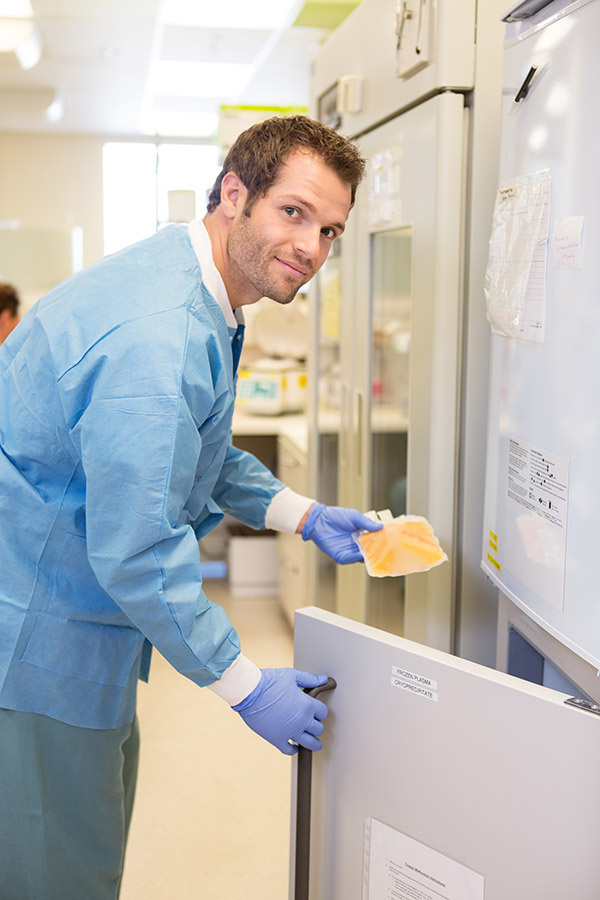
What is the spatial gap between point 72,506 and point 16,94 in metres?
6.59

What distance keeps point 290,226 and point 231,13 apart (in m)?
4.15

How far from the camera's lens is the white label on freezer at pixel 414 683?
1.13m

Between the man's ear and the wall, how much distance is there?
7.78m

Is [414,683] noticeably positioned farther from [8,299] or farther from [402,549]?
[8,299]

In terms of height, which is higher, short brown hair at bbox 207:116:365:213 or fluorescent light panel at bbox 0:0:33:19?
fluorescent light panel at bbox 0:0:33:19

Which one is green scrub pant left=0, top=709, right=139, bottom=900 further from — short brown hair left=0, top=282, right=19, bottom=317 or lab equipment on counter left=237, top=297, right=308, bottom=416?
lab equipment on counter left=237, top=297, right=308, bottom=416

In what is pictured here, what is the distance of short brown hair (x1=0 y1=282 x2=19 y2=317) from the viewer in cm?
324

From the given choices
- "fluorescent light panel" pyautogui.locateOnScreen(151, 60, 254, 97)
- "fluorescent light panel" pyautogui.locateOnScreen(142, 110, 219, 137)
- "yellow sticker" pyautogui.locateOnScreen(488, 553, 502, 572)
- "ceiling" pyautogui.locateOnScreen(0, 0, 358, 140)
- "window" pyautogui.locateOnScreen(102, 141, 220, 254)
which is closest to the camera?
"yellow sticker" pyautogui.locateOnScreen(488, 553, 502, 572)

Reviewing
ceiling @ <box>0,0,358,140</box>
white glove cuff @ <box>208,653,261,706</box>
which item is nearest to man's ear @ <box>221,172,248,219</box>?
white glove cuff @ <box>208,653,261,706</box>

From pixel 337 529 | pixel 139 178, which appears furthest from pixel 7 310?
pixel 139 178

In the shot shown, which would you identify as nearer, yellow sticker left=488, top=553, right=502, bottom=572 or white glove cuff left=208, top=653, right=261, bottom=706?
white glove cuff left=208, top=653, right=261, bottom=706

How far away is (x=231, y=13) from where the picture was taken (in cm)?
486

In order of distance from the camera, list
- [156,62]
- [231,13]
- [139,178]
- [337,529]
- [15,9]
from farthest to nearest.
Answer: [139,178] < [156,62] < [15,9] < [231,13] < [337,529]

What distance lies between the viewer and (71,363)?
119 cm
